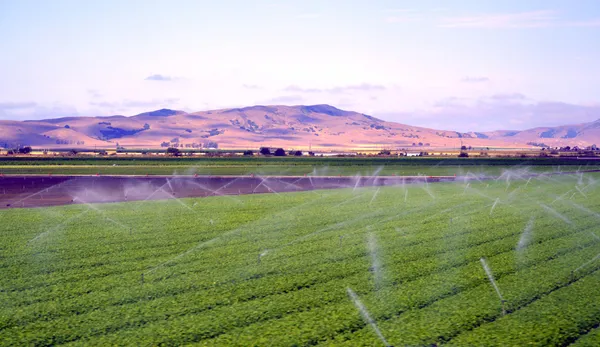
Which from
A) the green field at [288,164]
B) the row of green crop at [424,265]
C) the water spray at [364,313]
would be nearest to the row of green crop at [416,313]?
the water spray at [364,313]

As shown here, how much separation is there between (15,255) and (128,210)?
50.7 feet

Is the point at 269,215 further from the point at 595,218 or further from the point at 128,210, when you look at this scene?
the point at 595,218

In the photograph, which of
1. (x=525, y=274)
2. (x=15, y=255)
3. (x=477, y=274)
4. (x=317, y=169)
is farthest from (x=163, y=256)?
(x=317, y=169)

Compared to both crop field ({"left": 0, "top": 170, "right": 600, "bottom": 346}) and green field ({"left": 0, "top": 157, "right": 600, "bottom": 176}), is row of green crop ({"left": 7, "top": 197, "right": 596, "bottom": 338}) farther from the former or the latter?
green field ({"left": 0, "top": 157, "right": 600, "bottom": 176})

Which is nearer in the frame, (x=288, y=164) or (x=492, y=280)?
(x=492, y=280)

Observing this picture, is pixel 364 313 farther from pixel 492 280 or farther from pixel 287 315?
pixel 492 280

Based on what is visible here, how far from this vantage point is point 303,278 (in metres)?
20.1

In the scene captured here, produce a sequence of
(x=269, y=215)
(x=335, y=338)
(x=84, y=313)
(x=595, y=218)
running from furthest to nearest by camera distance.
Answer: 1. (x=269, y=215)
2. (x=595, y=218)
3. (x=84, y=313)
4. (x=335, y=338)

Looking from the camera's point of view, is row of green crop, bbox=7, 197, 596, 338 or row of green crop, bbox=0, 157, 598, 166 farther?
row of green crop, bbox=0, 157, 598, 166

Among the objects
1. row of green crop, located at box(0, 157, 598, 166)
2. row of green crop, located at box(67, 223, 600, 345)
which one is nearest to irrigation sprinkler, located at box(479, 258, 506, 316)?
row of green crop, located at box(67, 223, 600, 345)

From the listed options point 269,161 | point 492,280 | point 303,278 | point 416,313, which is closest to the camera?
point 416,313

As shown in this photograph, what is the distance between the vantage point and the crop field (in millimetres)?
15016

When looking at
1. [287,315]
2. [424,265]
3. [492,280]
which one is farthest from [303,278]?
[492,280]

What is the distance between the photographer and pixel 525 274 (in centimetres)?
2039
